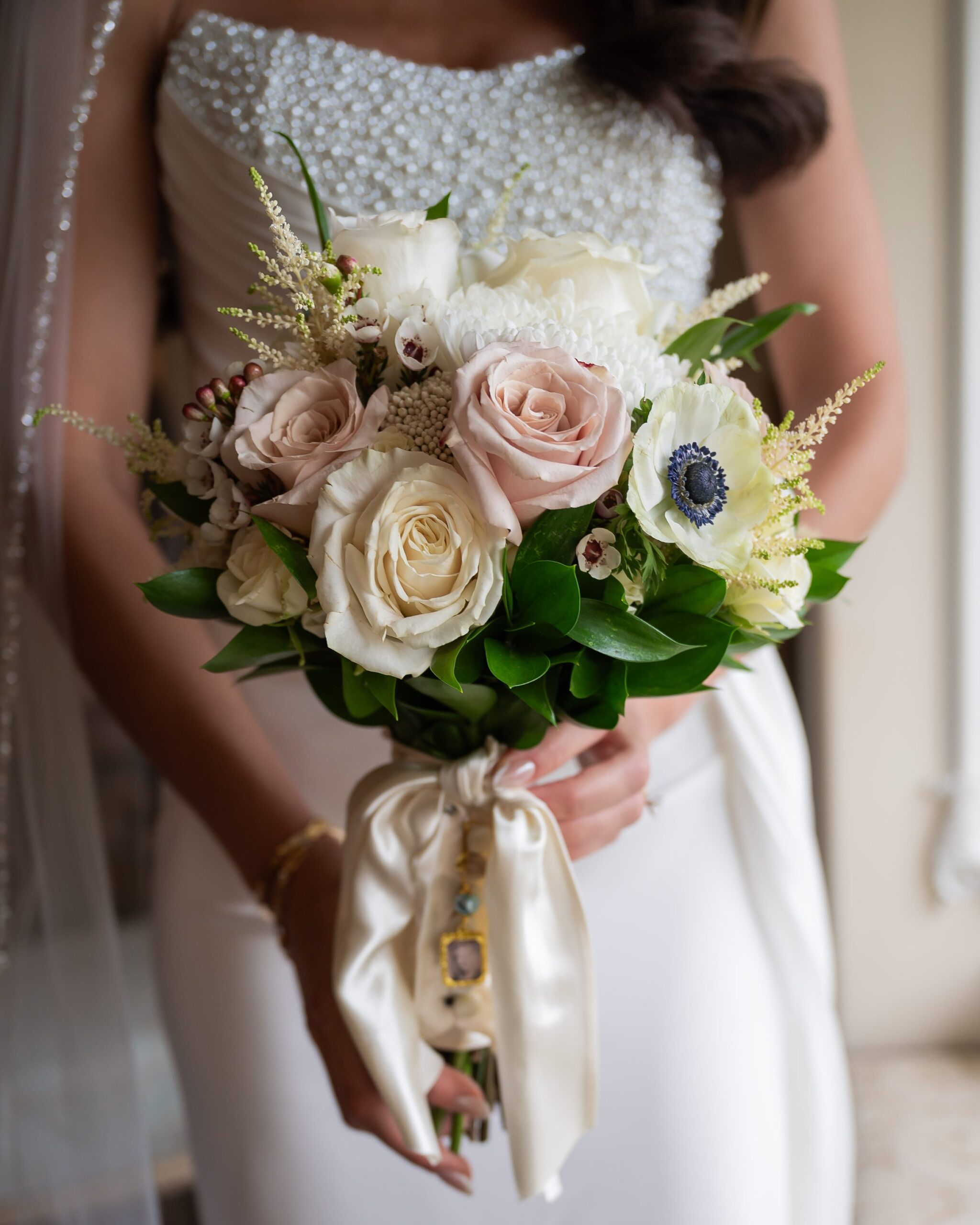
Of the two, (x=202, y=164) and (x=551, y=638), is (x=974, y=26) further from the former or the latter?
(x=551, y=638)

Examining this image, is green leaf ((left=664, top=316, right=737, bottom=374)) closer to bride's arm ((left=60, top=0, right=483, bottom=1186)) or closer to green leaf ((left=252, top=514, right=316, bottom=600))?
green leaf ((left=252, top=514, right=316, bottom=600))

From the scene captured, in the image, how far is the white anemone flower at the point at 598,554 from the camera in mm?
526

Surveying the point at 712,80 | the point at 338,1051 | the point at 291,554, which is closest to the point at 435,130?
the point at 712,80

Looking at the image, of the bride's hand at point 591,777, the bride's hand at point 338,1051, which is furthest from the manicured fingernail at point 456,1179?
the bride's hand at point 591,777

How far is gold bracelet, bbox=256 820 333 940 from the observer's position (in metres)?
0.84

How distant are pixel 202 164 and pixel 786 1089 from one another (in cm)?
115

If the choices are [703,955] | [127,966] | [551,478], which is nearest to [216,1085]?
[703,955]

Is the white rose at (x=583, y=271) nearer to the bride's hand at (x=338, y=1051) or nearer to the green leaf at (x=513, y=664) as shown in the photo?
the green leaf at (x=513, y=664)

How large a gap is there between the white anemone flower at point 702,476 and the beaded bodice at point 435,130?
56 centimetres

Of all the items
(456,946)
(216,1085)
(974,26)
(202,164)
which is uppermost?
(974,26)

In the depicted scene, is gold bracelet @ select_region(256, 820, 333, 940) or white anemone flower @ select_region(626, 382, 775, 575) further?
gold bracelet @ select_region(256, 820, 333, 940)

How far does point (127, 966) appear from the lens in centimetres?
204

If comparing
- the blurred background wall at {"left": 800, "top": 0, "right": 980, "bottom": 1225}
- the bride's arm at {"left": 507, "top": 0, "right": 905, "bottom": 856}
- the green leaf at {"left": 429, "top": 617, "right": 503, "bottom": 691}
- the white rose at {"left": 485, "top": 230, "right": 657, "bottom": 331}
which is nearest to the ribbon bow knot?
the green leaf at {"left": 429, "top": 617, "right": 503, "bottom": 691}

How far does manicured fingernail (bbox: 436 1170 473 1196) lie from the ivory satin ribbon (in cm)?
5
